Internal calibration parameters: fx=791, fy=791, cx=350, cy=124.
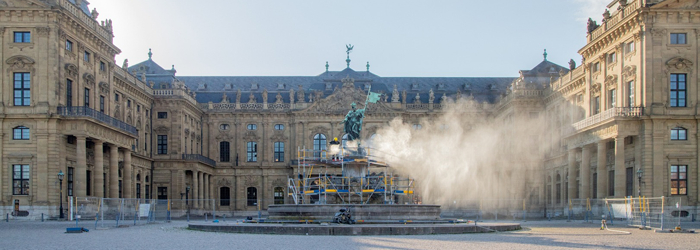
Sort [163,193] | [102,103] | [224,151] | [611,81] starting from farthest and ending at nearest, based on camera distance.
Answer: [224,151]
[163,193]
[102,103]
[611,81]

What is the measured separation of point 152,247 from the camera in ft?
78.2

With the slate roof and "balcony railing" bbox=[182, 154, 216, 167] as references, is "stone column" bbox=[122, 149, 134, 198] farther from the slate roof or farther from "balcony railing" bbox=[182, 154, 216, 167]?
the slate roof

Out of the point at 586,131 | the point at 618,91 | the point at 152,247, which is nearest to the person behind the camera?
the point at 152,247

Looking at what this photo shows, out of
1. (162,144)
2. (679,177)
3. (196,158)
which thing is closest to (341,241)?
(679,177)

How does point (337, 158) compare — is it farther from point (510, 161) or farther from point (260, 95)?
point (260, 95)

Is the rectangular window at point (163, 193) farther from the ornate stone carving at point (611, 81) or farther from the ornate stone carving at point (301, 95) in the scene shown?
the ornate stone carving at point (611, 81)

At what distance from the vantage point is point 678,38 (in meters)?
45.7

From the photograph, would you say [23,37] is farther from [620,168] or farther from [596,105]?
[596,105]

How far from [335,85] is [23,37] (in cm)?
4169

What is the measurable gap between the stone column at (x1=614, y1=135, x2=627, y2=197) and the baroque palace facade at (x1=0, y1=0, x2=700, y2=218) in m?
0.06

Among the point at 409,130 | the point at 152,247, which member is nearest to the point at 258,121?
the point at 409,130

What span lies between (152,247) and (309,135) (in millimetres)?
57182

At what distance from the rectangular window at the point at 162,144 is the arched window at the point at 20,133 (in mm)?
27543

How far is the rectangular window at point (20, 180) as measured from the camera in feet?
149
